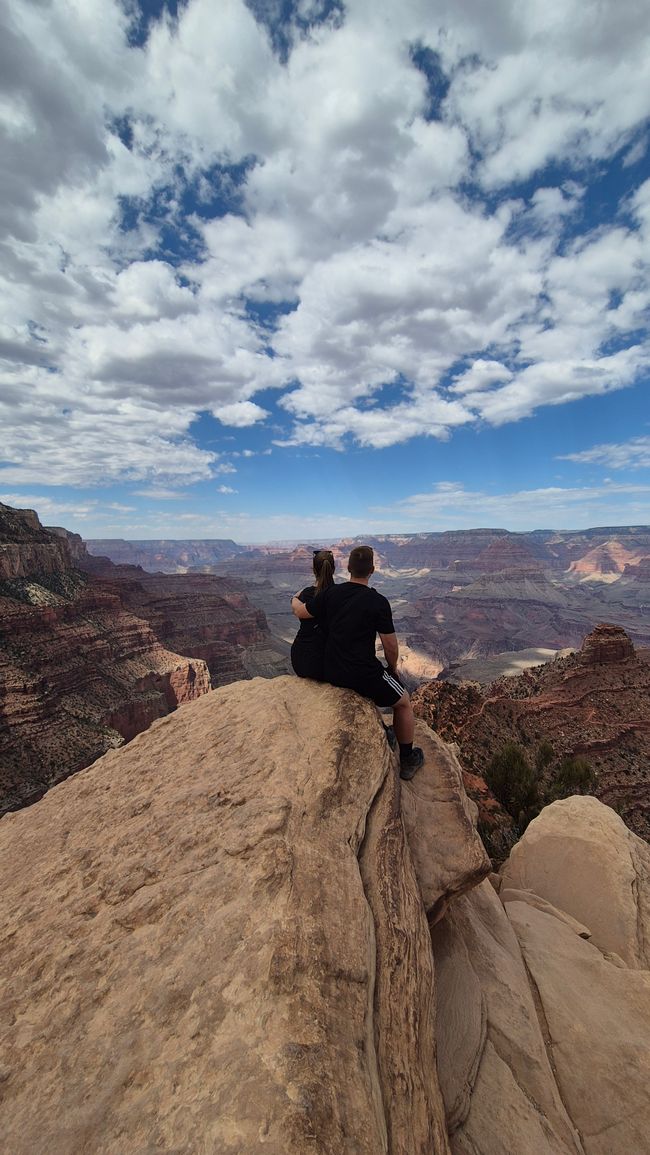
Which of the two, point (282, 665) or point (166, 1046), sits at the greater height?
point (166, 1046)

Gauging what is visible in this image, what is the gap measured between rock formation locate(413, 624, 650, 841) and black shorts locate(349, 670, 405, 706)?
15230 mm

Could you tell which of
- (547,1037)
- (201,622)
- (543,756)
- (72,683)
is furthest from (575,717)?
(201,622)

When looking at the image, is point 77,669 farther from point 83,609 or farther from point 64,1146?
point 64,1146

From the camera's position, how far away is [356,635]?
21.4ft

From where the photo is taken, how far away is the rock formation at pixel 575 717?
28797mm

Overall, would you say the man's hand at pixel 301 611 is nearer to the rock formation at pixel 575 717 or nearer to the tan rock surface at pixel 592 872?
the tan rock surface at pixel 592 872

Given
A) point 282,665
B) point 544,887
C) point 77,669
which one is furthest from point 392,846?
point 282,665

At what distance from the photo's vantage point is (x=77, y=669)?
52375mm

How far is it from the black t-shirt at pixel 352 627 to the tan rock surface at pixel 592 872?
7886 millimetres

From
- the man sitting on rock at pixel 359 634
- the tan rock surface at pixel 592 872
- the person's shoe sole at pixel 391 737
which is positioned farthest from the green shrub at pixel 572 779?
the man sitting on rock at pixel 359 634

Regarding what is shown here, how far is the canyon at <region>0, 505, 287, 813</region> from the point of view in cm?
3900

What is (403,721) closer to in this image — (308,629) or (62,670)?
(308,629)

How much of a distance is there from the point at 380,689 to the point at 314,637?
1.29 meters

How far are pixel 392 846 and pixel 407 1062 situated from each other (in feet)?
5.89
